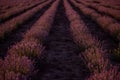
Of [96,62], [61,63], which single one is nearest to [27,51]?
[61,63]

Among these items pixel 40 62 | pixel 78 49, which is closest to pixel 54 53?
pixel 78 49

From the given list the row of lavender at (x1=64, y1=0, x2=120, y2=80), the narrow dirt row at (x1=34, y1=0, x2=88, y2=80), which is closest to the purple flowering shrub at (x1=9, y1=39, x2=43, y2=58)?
the narrow dirt row at (x1=34, y1=0, x2=88, y2=80)

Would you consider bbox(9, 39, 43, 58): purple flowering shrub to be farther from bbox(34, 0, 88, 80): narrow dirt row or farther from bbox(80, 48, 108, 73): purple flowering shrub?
bbox(80, 48, 108, 73): purple flowering shrub

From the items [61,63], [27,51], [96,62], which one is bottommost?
[61,63]

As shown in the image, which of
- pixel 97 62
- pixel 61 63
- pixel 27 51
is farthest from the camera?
pixel 61 63

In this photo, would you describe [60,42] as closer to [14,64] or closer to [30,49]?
[30,49]

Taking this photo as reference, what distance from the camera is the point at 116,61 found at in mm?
8008

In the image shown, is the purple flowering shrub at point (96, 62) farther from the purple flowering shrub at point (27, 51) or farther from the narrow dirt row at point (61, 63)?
the purple flowering shrub at point (27, 51)

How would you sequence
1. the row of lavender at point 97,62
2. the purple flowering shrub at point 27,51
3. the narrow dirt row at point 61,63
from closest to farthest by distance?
1. the row of lavender at point 97,62
2. the narrow dirt row at point 61,63
3. the purple flowering shrub at point 27,51

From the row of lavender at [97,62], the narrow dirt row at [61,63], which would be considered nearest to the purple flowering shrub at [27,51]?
the narrow dirt row at [61,63]

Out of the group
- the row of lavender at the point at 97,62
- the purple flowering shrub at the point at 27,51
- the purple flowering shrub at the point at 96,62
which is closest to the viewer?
the row of lavender at the point at 97,62

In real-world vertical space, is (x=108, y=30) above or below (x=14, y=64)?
below

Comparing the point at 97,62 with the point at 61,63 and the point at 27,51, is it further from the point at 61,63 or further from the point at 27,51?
the point at 27,51

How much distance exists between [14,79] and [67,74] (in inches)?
84.4
